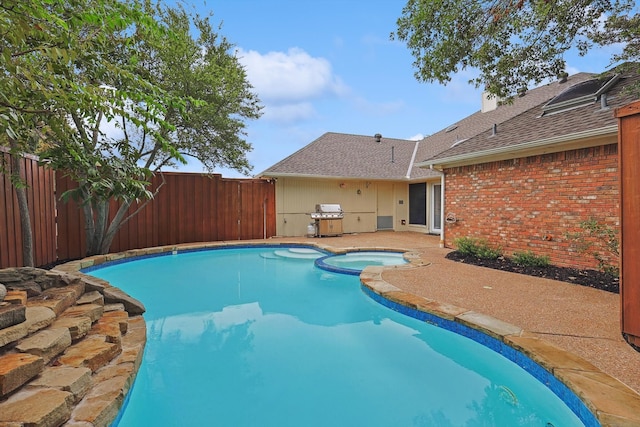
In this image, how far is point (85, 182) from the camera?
133 inches

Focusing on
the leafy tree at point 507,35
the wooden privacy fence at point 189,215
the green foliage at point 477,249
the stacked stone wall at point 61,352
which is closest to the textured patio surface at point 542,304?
the green foliage at point 477,249

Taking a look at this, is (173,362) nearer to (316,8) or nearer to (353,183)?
(316,8)

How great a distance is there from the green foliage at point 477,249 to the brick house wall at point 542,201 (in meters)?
0.26

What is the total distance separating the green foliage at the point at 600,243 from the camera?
5.14m

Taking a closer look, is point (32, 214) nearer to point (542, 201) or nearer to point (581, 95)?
point (542, 201)

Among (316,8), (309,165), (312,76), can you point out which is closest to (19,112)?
(316,8)

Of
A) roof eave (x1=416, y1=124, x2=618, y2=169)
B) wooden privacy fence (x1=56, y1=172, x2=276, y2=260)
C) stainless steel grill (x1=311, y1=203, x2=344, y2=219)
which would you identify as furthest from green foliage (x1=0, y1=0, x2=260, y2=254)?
roof eave (x1=416, y1=124, x2=618, y2=169)

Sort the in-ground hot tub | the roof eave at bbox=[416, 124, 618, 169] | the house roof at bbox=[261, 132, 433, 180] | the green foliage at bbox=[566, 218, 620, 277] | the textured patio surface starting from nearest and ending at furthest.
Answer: the textured patio surface → the green foliage at bbox=[566, 218, 620, 277] → the roof eave at bbox=[416, 124, 618, 169] → the in-ground hot tub → the house roof at bbox=[261, 132, 433, 180]

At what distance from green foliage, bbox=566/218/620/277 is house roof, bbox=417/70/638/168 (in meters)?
1.48

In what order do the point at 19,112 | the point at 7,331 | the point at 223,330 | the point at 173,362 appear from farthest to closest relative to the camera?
the point at 223,330
the point at 173,362
the point at 19,112
the point at 7,331

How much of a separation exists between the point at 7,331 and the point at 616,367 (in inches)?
184

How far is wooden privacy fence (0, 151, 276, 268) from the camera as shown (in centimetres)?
573

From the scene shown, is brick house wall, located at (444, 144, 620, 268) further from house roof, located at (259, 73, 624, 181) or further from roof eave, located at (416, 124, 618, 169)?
house roof, located at (259, 73, 624, 181)

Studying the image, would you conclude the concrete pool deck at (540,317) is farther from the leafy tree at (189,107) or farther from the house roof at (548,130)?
the house roof at (548,130)
